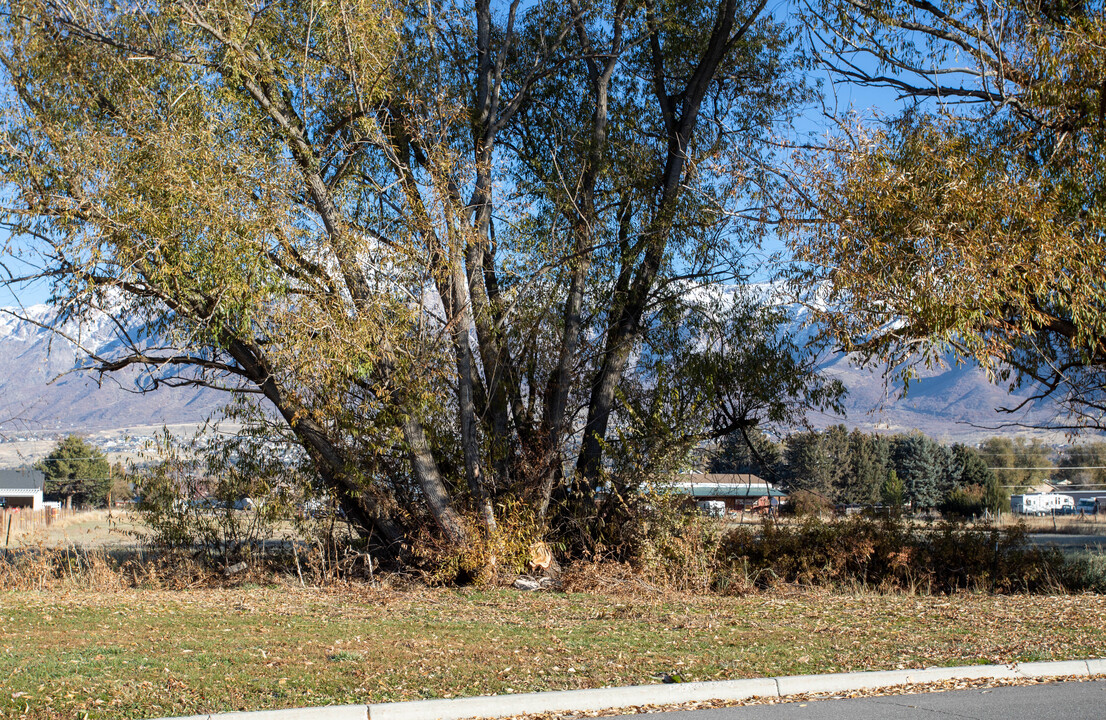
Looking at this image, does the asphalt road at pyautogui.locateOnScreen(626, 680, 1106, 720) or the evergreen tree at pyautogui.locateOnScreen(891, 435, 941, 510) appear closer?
the asphalt road at pyautogui.locateOnScreen(626, 680, 1106, 720)

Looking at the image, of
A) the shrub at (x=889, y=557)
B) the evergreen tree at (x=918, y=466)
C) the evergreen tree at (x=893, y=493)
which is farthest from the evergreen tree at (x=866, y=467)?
the shrub at (x=889, y=557)

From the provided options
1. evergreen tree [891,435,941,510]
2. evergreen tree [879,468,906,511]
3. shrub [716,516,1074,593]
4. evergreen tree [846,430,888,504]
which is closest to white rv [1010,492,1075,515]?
evergreen tree [891,435,941,510]

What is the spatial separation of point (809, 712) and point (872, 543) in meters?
9.89

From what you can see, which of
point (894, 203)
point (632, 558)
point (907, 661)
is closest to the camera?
point (907, 661)

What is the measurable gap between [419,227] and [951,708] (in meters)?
9.74

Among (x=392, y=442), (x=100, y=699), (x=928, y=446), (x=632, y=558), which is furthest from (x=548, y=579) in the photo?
(x=928, y=446)

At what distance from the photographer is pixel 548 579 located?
1465 centimetres

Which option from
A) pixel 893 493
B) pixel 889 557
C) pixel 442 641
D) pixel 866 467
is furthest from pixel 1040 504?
pixel 442 641

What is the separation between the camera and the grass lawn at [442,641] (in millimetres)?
6859

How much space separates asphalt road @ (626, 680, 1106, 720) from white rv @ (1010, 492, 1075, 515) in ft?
263

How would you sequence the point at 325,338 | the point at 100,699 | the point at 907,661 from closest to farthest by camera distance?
the point at 100,699 → the point at 907,661 → the point at 325,338

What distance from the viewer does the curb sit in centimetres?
637

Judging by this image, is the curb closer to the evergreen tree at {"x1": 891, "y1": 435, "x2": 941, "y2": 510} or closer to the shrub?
the shrub

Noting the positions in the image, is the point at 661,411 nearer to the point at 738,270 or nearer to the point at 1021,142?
the point at 738,270
